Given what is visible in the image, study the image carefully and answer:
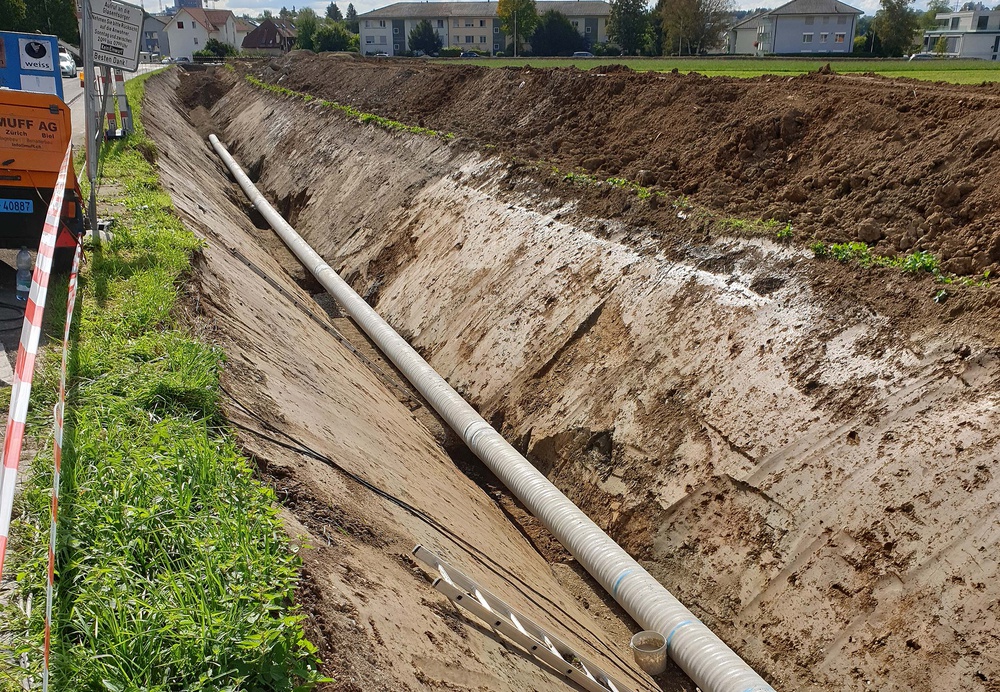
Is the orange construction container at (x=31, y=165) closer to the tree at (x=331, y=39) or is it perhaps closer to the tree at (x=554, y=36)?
the tree at (x=554, y=36)

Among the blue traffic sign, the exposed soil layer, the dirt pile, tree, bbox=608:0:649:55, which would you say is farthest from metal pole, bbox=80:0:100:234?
tree, bbox=608:0:649:55

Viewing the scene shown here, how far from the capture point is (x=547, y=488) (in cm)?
804

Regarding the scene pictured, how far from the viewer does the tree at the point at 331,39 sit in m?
84.4

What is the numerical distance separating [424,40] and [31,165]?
86.4 metres

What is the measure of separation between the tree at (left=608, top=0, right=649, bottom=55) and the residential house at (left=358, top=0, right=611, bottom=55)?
29.9 m

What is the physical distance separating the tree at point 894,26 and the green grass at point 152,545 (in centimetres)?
5873

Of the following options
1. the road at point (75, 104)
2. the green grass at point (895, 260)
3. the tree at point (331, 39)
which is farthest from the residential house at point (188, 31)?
the green grass at point (895, 260)

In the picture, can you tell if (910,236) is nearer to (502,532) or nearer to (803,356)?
(803,356)

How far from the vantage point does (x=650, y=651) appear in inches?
252

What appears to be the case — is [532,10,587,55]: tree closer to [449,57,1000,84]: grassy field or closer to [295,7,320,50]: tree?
[295,7,320,50]: tree

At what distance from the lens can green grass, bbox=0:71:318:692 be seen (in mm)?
3264

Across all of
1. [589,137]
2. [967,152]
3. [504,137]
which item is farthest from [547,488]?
[504,137]

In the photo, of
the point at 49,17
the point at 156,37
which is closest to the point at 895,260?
the point at 49,17

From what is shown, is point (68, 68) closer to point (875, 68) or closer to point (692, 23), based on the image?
point (875, 68)
